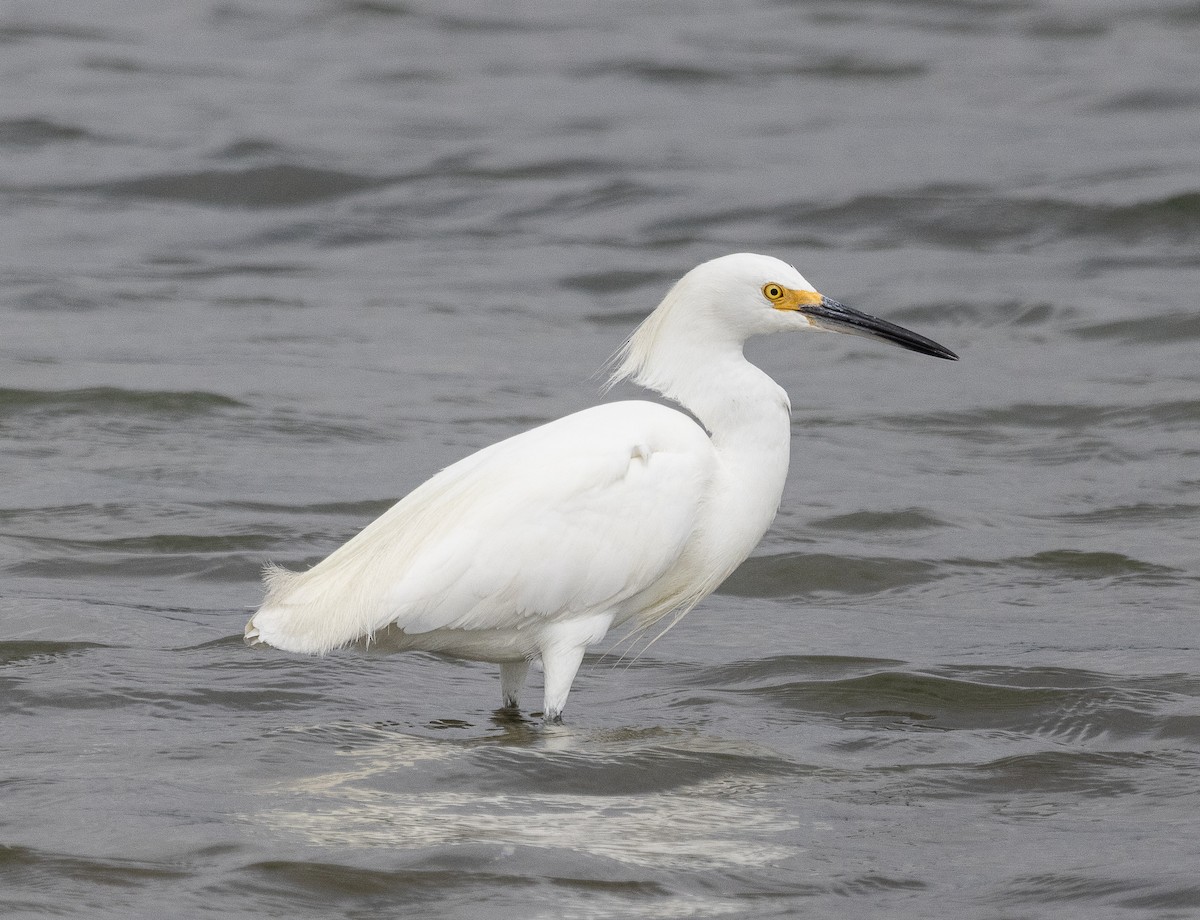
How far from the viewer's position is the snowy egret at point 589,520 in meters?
6.21

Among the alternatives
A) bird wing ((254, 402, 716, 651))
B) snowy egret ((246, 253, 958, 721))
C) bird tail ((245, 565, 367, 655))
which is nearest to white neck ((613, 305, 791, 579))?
snowy egret ((246, 253, 958, 721))

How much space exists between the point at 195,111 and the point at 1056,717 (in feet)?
49.2

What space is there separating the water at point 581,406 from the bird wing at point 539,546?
0.42m

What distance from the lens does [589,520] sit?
6.24 meters

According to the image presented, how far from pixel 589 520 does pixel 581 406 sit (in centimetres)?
519

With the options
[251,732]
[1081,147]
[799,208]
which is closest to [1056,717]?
[251,732]

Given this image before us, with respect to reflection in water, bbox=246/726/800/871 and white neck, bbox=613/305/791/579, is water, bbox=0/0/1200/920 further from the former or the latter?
white neck, bbox=613/305/791/579

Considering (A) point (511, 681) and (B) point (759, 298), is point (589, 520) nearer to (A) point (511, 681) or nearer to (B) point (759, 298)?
(A) point (511, 681)

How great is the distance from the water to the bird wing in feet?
1.38

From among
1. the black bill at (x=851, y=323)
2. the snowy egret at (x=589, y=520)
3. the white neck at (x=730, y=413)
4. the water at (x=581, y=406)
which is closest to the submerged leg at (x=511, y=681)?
the snowy egret at (x=589, y=520)

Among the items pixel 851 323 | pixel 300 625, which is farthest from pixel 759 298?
pixel 300 625

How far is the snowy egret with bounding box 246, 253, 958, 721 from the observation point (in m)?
6.21

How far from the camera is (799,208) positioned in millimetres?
15977

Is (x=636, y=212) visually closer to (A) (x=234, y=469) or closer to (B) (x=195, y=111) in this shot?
(B) (x=195, y=111)
